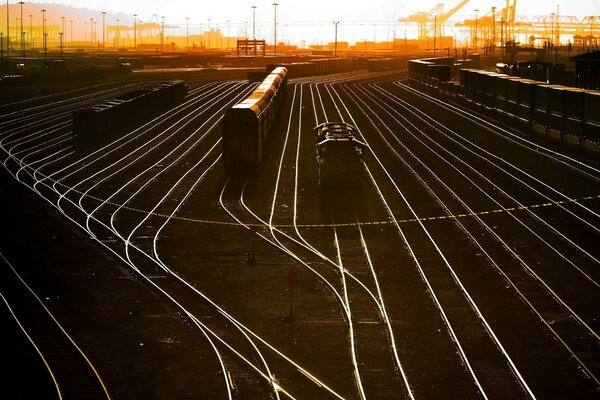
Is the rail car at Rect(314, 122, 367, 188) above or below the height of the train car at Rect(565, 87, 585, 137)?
below

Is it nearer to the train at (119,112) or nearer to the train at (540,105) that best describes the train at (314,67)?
the train at (119,112)

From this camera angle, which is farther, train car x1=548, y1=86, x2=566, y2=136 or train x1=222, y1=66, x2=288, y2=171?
train car x1=548, y1=86, x2=566, y2=136

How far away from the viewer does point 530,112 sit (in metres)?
56.2

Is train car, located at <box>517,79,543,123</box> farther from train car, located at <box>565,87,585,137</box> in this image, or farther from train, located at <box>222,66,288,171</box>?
train, located at <box>222,66,288,171</box>

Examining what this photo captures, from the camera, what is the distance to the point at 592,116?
44.1 m

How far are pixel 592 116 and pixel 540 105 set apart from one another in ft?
34.6

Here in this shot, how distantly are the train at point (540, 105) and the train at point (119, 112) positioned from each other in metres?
24.7

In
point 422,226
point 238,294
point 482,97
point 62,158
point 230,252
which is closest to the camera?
point 238,294

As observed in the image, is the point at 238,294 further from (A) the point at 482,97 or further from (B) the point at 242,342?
(A) the point at 482,97

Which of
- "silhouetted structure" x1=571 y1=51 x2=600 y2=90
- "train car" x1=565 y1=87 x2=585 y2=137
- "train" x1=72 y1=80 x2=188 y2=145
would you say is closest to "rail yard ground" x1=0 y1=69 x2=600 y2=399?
"train car" x1=565 y1=87 x2=585 y2=137

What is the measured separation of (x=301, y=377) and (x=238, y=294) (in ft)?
19.3

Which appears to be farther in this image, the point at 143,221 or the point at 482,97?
the point at 482,97

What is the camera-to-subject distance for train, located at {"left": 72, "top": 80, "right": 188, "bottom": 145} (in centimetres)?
5203

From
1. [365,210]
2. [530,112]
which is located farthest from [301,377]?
[530,112]
